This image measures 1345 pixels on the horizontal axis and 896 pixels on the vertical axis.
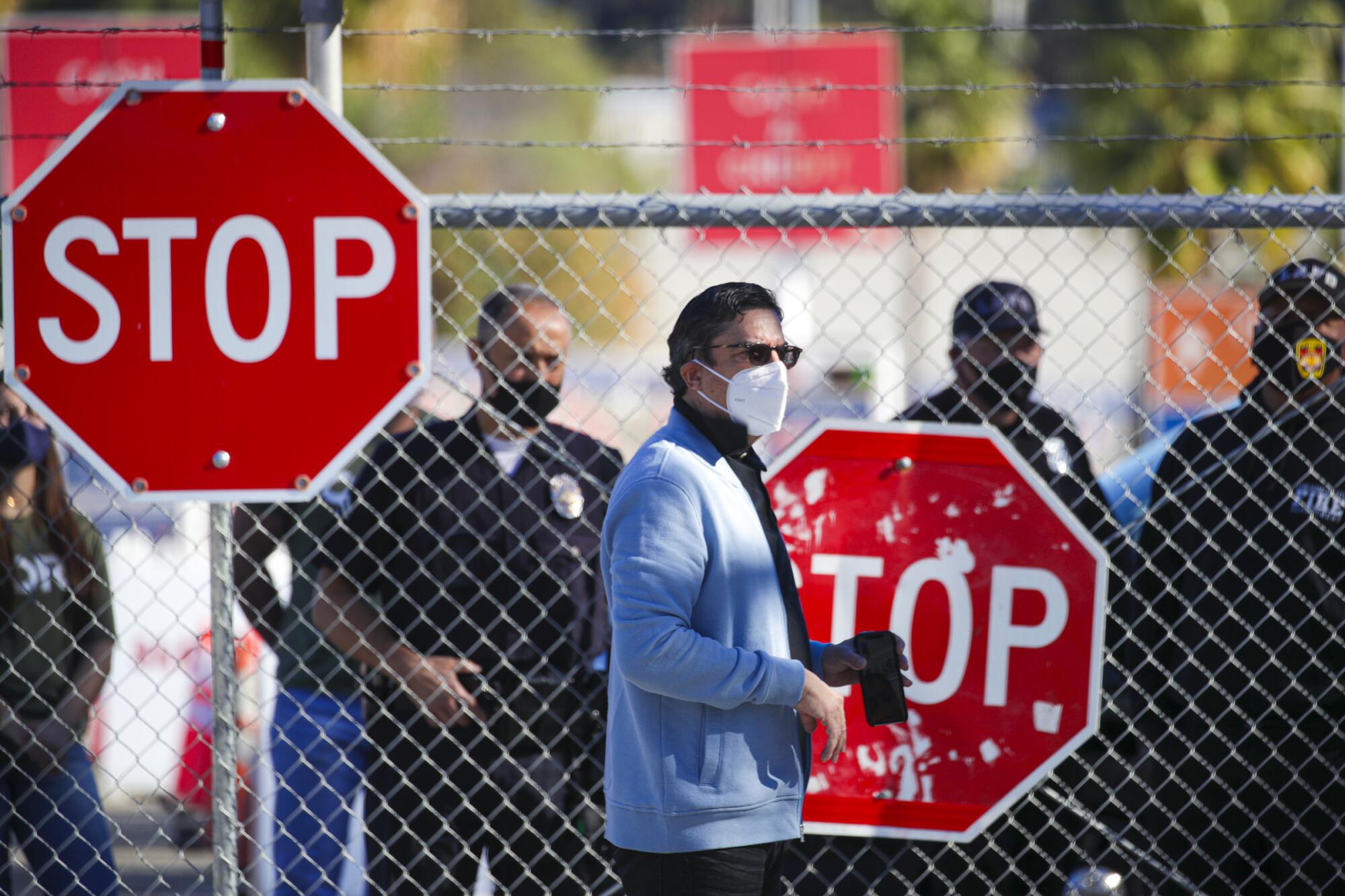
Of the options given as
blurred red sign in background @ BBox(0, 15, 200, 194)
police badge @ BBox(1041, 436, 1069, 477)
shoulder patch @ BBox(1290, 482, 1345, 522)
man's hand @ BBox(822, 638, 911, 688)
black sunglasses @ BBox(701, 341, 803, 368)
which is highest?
blurred red sign in background @ BBox(0, 15, 200, 194)

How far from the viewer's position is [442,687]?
11.1 feet

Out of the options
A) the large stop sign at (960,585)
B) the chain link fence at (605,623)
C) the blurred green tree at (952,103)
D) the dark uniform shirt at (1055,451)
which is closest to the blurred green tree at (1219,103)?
the blurred green tree at (952,103)

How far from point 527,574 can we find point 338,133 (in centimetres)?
127

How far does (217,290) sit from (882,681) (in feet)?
5.31

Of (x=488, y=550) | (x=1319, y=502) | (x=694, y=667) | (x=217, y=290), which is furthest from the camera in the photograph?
(x=488, y=550)

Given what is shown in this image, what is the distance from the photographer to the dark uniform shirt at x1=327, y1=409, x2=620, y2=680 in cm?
345

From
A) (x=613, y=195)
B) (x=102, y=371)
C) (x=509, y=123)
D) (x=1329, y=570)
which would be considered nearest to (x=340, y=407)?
(x=102, y=371)

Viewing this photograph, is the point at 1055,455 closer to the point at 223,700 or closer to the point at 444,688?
the point at 444,688

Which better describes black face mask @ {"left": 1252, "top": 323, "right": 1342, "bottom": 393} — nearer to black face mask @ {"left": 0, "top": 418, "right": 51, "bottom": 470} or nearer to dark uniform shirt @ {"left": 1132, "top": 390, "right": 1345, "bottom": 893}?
dark uniform shirt @ {"left": 1132, "top": 390, "right": 1345, "bottom": 893}

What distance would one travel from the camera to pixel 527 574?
11.5 ft

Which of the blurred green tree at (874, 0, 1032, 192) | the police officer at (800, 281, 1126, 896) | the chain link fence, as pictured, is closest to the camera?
the chain link fence

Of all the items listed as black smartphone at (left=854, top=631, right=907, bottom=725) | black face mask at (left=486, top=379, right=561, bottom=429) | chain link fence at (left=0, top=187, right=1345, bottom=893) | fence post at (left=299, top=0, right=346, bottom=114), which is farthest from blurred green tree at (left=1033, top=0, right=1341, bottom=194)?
black smartphone at (left=854, top=631, right=907, bottom=725)

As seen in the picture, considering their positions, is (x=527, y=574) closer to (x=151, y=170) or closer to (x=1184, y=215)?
(x=151, y=170)

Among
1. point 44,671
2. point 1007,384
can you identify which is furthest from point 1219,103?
point 44,671
